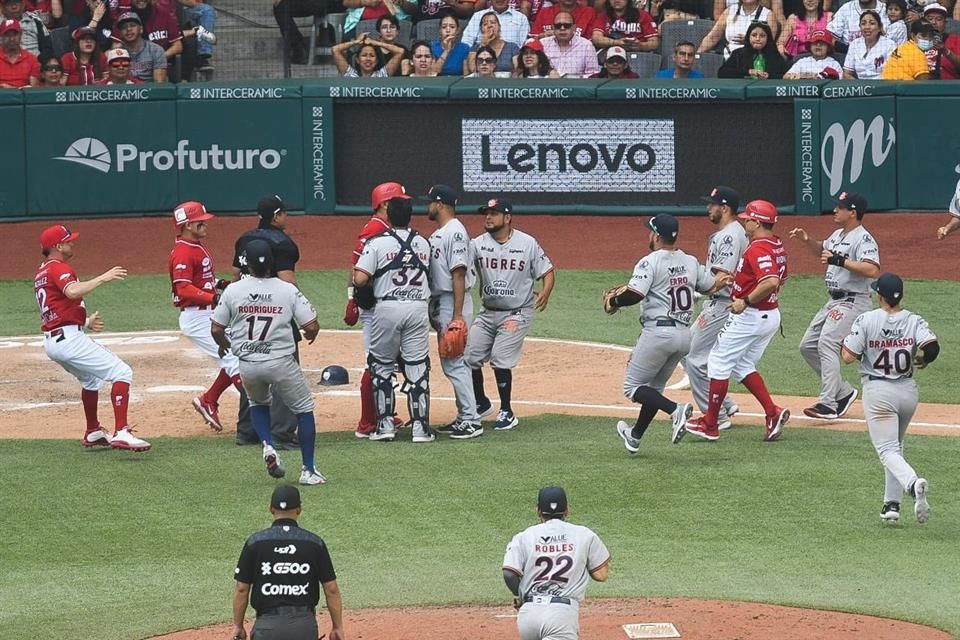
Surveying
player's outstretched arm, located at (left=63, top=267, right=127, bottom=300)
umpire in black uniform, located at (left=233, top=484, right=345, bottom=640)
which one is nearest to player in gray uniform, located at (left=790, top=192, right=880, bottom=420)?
player's outstretched arm, located at (left=63, top=267, right=127, bottom=300)

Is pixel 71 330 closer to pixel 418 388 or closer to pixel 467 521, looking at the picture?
pixel 418 388

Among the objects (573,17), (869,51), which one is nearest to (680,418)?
(869,51)

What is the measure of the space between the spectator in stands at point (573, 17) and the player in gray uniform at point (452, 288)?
33.1 feet

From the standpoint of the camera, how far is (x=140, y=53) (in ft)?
72.3

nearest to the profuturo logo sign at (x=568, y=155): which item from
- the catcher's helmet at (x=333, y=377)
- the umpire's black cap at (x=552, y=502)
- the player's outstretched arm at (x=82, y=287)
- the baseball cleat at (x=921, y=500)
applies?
the catcher's helmet at (x=333, y=377)

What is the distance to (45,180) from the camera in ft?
70.0

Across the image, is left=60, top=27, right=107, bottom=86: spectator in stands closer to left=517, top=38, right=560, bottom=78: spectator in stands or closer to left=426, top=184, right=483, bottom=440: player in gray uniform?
left=517, top=38, right=560, bottom=78: spectator in stands

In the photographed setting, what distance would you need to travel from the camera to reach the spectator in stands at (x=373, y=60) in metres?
21.6

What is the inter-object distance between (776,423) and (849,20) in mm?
10643

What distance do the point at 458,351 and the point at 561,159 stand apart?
9110mm

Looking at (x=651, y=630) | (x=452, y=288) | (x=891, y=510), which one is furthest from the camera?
(x=452, y=288)

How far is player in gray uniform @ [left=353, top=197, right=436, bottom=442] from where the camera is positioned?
12141mm

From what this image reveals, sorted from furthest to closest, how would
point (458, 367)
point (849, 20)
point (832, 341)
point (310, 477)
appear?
point (849, 20) → point (832, 341) → point (458, 367) → point (310, 477)

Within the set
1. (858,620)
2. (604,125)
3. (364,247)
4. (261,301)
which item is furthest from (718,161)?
Answer: (858,620)
